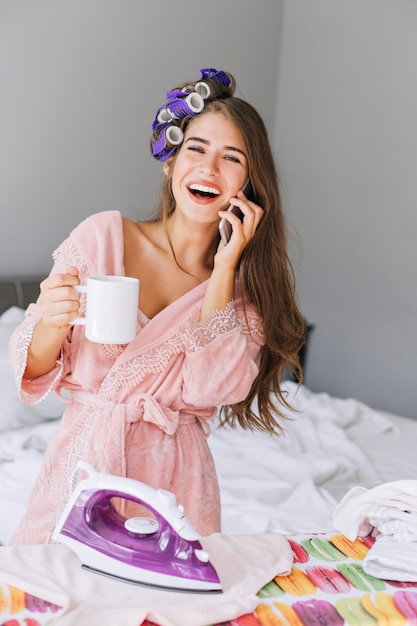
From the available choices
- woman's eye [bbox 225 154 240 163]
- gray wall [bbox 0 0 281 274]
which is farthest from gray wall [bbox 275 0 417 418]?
woman's eye [bbox 225 154 240 163]

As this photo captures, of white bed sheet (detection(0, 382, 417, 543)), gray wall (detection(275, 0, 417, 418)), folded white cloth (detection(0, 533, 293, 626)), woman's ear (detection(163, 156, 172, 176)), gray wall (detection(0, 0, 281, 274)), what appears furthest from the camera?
gray wall (detection(275, 0, 417, 418))

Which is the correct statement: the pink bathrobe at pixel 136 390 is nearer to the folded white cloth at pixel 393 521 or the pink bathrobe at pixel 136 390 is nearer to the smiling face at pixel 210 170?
the smiling face at pixel 210 170

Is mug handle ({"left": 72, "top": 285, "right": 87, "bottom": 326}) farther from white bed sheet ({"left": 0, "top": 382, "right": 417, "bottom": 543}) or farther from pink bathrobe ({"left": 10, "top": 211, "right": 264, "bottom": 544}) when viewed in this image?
white bed sheet ({"left": 0, "top": 382, "right": 417, "bottom": 543})

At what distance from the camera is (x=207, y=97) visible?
142 centimetres

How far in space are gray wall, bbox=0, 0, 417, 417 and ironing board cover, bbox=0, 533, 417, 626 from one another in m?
2.28

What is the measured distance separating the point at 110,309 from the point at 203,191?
1.28 ft

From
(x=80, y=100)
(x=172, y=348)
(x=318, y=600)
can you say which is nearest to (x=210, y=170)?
(x=172, y=348)

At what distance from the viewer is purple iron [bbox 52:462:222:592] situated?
3.01 ft

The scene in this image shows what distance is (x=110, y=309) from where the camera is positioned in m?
1.04

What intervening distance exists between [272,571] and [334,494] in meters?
1.44

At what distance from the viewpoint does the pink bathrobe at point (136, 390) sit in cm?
127

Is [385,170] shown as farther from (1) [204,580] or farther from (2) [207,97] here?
(1) [204,580]

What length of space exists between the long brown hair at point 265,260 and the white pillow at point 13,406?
3.82 ft

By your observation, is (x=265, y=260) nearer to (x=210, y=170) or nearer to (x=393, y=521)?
(x=210, y=170)
